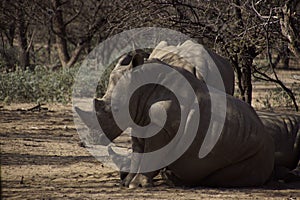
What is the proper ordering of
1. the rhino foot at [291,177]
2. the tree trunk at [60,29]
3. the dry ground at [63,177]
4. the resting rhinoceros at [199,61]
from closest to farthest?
the dry ground at [63,177] < the rhino foot at [291,177] < the resting rhinoceros at [199,61] < the tree trunk at [60,29]

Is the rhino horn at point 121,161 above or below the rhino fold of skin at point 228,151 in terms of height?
below

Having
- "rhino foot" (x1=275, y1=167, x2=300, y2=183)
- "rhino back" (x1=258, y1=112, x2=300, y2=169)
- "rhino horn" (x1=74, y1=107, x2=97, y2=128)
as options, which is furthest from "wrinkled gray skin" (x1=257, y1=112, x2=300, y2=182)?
"rhino horn" (x1=74, y1=107, x2=97, y2=128)

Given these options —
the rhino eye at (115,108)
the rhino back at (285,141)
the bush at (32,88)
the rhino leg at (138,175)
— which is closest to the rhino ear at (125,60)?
the rhino eye at (115,108)

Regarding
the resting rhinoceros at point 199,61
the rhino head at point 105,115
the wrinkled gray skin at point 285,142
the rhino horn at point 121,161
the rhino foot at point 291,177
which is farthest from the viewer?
the resting rhinoceros at point 199,61

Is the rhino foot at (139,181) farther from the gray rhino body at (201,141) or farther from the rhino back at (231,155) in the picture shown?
the rhino back at (231,155)

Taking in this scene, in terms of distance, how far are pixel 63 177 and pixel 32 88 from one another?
781 cm

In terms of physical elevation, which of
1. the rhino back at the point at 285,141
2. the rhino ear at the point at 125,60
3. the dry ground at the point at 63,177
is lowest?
the dry ground at the point at 63,177

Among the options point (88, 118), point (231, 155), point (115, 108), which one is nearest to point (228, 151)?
point (231, 155)

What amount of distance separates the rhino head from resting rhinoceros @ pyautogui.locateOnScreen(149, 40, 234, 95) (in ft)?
5.50

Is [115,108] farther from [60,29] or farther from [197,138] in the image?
[60,29]

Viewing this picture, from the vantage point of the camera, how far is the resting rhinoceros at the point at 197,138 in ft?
20.1

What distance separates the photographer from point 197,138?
6.11 meters

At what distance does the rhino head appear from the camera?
6109 mm

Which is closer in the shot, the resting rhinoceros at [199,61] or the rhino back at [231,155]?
the rhino back at [231,155]
